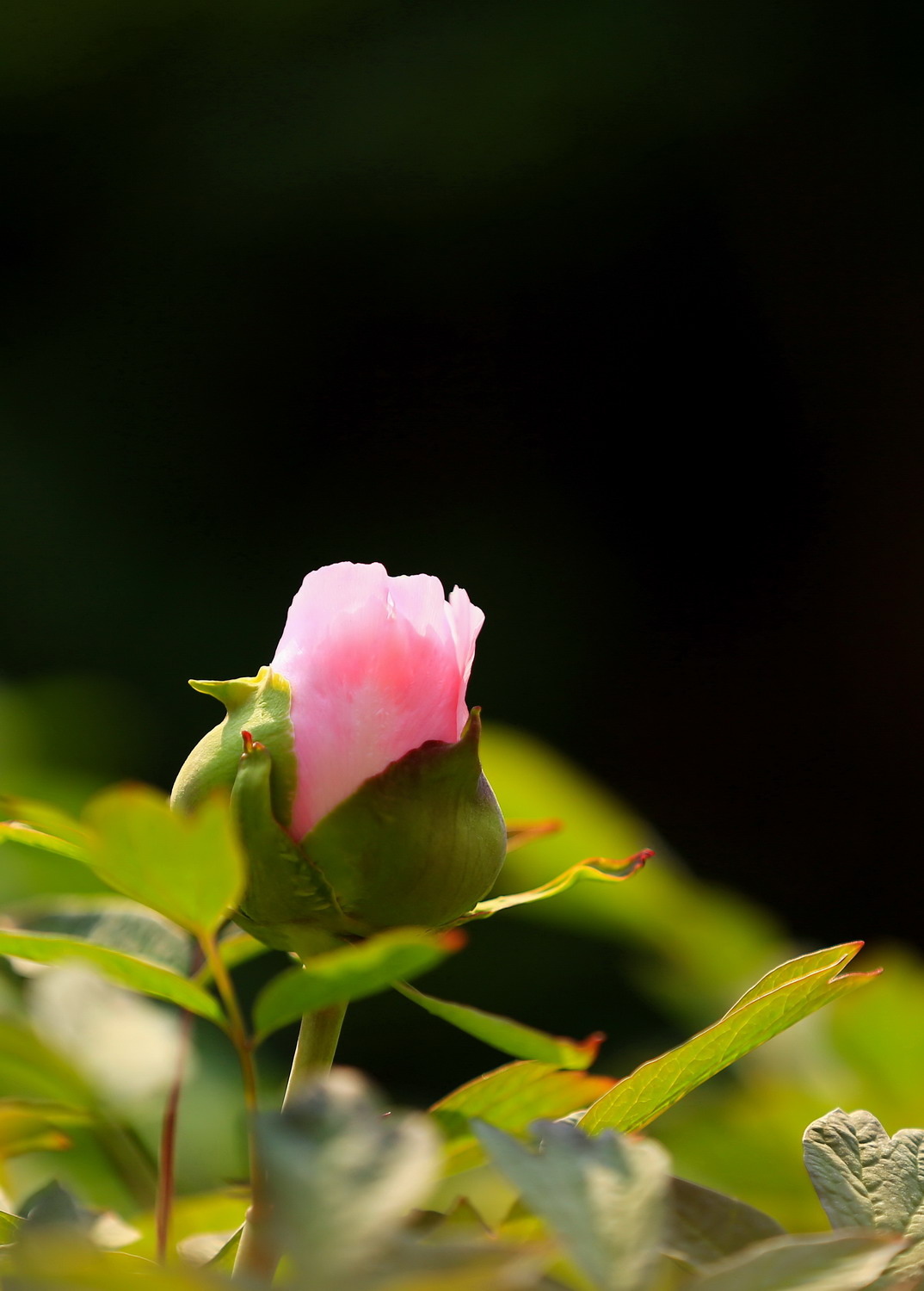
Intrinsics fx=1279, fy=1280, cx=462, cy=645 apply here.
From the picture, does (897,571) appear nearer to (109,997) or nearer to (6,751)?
(6,751)

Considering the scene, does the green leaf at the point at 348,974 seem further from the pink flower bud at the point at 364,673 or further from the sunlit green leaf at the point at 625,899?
the sunlit green leaf at the point at 625,899

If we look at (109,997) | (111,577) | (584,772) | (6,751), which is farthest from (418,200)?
(109,997)

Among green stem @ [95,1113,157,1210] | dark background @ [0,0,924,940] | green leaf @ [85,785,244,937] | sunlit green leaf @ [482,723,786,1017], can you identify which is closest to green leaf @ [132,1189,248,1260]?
green stem @ [95,1113,157,1210]

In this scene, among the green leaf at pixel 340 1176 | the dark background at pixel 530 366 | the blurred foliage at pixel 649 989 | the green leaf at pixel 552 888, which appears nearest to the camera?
the green leaf at pixel 340 1176

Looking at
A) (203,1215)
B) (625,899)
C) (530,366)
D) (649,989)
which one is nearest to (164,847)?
(203,1215)

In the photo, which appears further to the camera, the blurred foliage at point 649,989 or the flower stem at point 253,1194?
the blurred foliage at point 649,989

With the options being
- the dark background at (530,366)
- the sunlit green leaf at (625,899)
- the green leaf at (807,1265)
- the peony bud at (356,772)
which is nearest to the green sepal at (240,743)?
the peony bud at (356,772)
